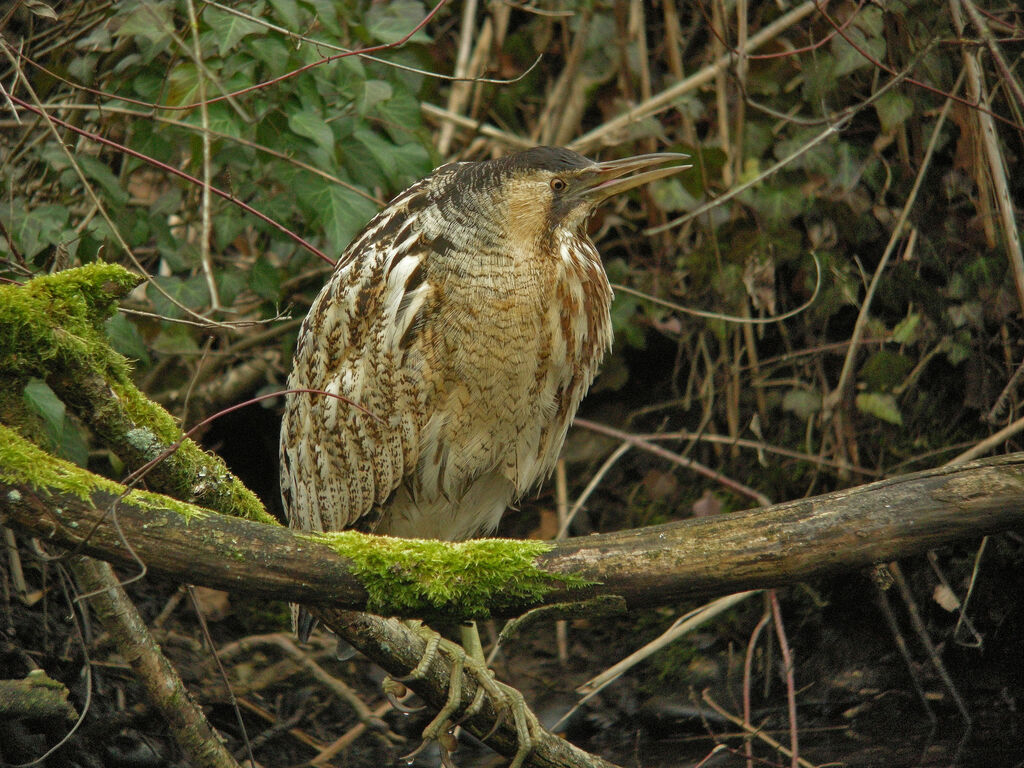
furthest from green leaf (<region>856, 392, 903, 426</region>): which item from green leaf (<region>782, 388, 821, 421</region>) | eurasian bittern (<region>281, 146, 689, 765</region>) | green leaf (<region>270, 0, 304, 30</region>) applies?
green leaf (<region>270, 0, 304, 30</region>)

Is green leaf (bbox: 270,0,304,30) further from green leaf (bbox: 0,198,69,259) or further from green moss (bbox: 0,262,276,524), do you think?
green moss (bbox: 0,262,276,524)

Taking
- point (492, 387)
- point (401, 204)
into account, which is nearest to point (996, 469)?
point (492, 387)

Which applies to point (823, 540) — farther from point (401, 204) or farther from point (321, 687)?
point (321, 687)

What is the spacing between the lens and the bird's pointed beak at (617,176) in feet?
7.50

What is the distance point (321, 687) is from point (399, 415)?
4.45ft

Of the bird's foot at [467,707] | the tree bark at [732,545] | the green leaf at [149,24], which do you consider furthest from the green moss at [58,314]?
the green leaf at [149,24]

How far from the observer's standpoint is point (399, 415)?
7.67 feet

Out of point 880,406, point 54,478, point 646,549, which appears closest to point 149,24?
point 54,478

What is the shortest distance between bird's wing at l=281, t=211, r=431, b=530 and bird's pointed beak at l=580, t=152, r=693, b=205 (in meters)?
0.41

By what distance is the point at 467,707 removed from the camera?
2150 mm

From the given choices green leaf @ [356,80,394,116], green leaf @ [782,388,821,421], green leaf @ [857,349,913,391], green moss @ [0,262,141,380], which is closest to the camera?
green moss @ [0,262,141,380]

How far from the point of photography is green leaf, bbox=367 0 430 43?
8.99 feet

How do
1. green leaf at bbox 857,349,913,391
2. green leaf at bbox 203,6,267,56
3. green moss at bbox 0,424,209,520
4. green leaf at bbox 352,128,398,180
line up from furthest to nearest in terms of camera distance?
green leaf at bbox 857,349,913,391 → green leaf at bbox 352,128,398,180 → green leaf at bbox 203,6,267,56 → green moss at bbox 0,424,209,520

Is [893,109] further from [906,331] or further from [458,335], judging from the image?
[458,335]
